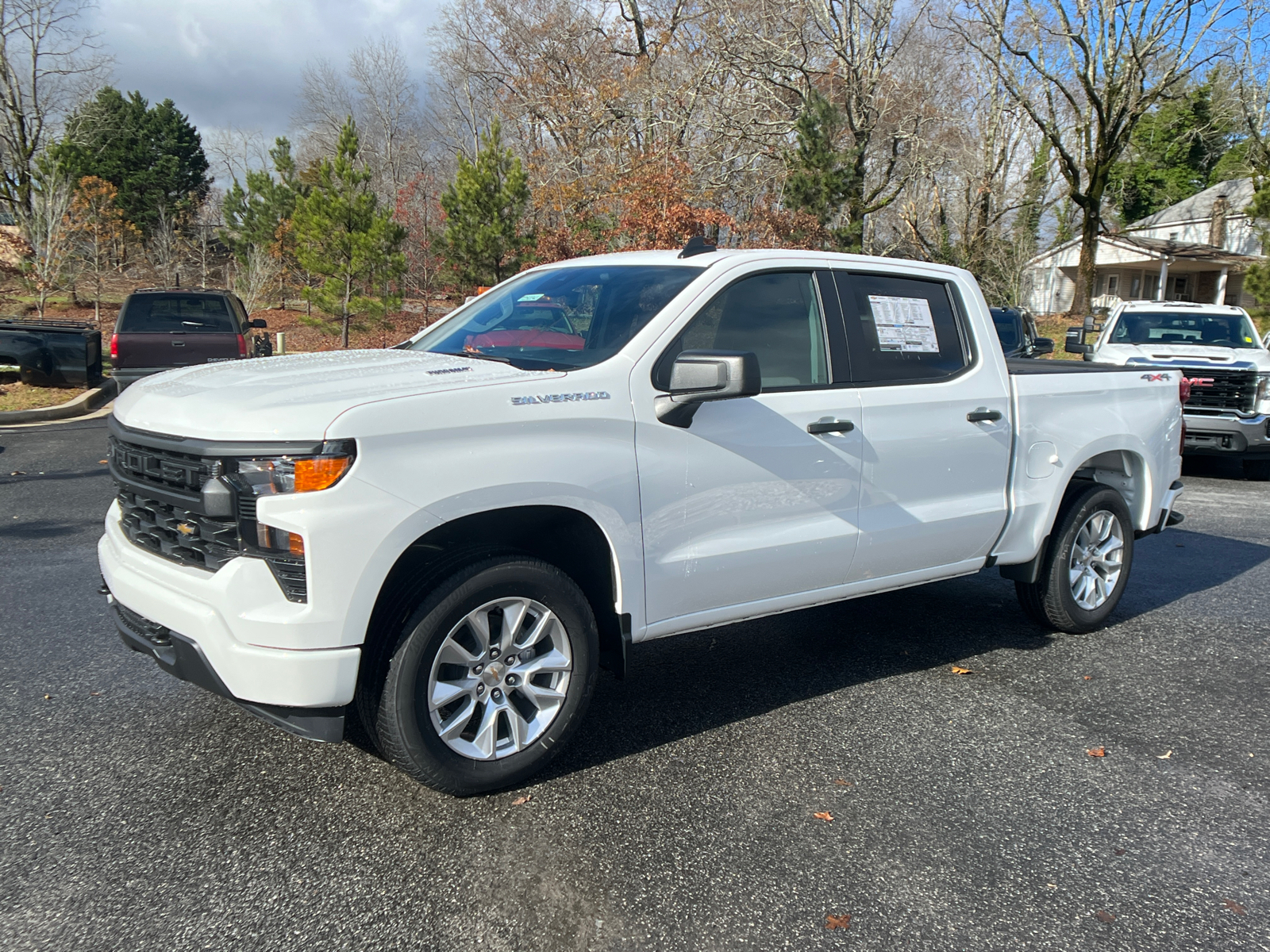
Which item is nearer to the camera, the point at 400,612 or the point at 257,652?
the point at 257,652

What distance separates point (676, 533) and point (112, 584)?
207 centimetres

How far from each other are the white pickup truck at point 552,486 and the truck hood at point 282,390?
15mm

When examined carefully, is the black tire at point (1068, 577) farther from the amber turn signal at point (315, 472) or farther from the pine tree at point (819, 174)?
the pine tree at point (819, 174)

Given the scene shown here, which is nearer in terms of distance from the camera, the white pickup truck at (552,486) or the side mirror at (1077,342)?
the white pickup truck at (552,486)

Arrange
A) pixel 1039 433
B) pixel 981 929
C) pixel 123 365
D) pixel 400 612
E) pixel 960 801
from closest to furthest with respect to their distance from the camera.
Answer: pixel 981 929 < pixel 400 612 < pixel 960 801 < pixel 1039 433 < pixel 123 365

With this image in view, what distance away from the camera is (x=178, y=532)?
3.16 m

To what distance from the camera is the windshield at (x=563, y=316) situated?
3.78 metres

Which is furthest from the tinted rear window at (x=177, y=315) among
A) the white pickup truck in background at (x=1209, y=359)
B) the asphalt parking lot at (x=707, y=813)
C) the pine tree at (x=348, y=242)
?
the white pickup truck in background at (x=1209, y=359)

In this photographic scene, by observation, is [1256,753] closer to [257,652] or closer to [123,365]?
[257,652]

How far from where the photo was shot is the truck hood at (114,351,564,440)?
291 cm

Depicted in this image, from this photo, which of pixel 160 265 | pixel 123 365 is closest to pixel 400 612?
pixel 123 365

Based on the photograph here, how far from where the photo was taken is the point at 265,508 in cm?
287

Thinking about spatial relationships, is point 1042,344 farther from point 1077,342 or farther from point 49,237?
point 49,237

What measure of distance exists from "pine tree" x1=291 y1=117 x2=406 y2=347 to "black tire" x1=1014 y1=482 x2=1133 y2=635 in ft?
63.0
